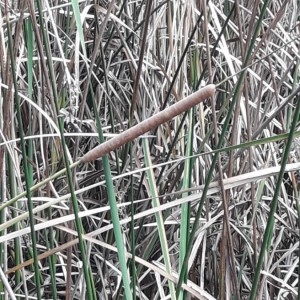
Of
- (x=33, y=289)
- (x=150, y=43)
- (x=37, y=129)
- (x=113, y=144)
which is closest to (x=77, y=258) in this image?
(x=33, y=289)

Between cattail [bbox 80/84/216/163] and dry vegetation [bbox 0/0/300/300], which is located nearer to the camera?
cattail [bbox 80/84/216/163]

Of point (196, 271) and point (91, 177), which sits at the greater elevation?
point (91, 177)

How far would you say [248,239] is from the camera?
88cm

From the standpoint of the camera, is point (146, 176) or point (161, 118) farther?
point (146, 176)

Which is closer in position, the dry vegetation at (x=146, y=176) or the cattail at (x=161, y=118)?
the cattail at (x=161, y=118)

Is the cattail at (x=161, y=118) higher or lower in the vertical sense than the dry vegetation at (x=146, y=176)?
higher

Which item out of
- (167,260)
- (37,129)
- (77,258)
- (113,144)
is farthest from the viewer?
(37,129)

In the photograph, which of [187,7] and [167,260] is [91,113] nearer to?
[187,7]

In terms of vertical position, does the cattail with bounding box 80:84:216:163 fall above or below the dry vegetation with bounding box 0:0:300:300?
above

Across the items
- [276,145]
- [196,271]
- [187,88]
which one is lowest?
[196,271]

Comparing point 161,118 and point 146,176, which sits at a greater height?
point 161,118

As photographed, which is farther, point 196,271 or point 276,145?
point 276,145

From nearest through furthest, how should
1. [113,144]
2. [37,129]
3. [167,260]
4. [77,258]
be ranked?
[113,144], [167,260], [77,258], [37,129]

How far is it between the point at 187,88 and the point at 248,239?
0.26 meters
